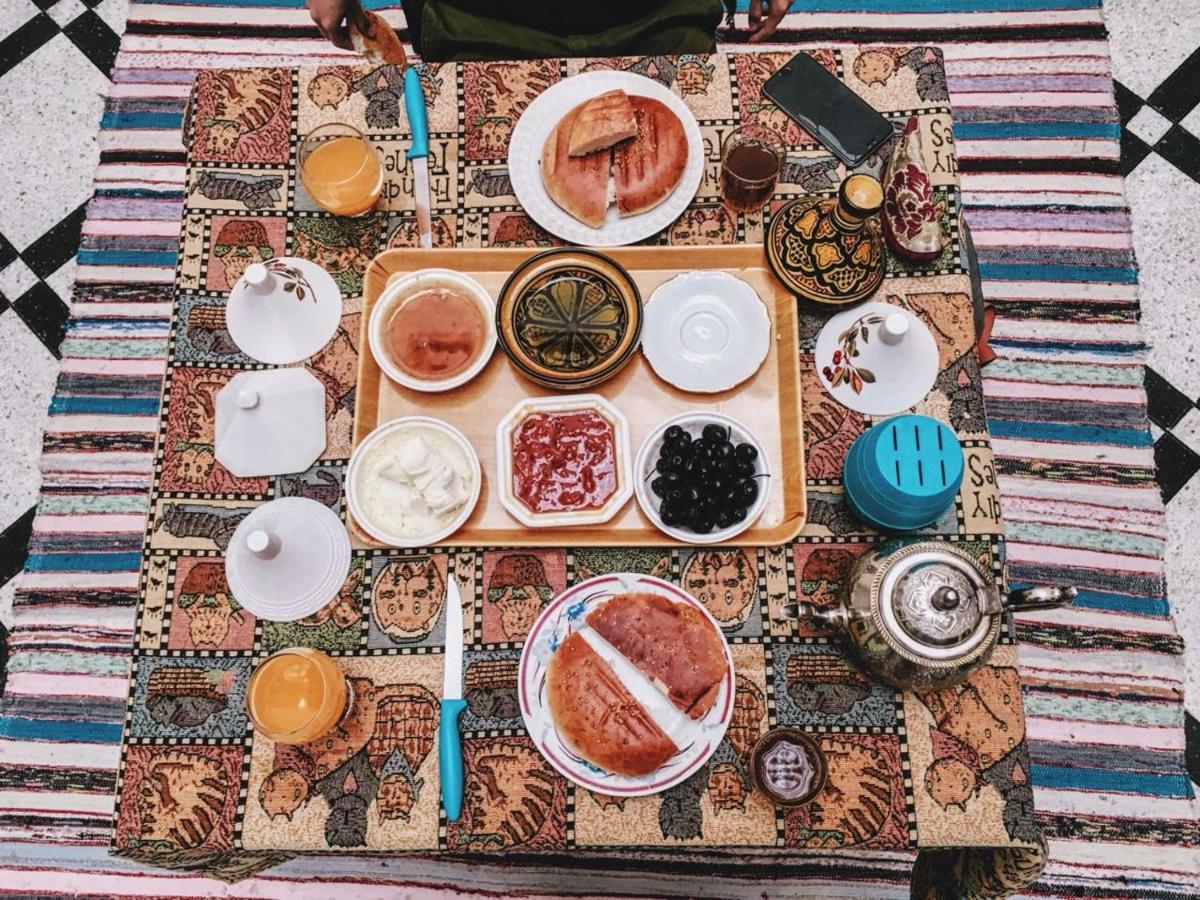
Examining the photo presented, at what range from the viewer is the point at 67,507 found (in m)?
2.46

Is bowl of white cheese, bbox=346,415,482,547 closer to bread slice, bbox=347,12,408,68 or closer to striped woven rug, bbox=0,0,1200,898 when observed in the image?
bread slice, bbox=347,12,408,68

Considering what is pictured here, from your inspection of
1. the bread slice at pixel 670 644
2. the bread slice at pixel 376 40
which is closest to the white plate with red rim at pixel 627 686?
the bread slice at pixel 670 644

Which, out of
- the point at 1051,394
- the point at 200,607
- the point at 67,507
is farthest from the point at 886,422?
the point at 67,507

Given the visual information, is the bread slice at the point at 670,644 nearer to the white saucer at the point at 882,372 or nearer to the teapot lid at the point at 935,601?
the teapot lid at the point at 935,601

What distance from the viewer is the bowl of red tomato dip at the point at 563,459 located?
1448 millimetres

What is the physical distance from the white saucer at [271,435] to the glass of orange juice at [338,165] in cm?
40

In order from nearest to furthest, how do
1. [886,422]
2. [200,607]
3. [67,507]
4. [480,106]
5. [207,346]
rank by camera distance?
[886,422], [200,607], [207,346], [480,106], [67,507]

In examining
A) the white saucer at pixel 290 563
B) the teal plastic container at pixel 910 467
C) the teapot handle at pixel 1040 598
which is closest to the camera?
the teapot handle at pixel 1040 598

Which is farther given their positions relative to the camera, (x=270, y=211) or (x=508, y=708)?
(x=270, y=211)

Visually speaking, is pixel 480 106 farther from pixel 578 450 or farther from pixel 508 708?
pixel 508 708

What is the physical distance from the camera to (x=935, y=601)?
1188 millimetres

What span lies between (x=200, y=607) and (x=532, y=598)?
620mm

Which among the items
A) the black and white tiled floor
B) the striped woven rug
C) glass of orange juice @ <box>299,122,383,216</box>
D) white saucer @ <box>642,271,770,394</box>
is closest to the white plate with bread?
white saucer @ <box>642,271,770,394</box>

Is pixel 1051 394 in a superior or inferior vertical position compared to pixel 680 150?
inferior
